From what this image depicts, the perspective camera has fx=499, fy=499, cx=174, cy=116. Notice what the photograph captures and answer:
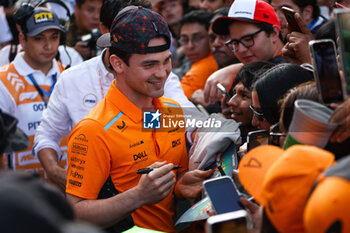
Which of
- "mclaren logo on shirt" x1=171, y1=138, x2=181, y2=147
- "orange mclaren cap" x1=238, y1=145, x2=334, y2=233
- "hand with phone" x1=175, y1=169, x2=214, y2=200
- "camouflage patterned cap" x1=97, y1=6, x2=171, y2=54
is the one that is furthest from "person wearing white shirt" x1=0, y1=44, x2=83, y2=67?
"orange mclaren cap" x1=238, y1=145, x2=334, y2=233

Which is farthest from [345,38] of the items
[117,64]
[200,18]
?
[200,18]

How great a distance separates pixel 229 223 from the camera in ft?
6.56

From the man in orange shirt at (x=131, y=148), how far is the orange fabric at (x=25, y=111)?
1863 millimetres

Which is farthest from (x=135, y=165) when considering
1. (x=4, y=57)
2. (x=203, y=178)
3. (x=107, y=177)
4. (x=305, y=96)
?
(x=4, y=57)

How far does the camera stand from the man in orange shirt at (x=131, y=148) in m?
2.83

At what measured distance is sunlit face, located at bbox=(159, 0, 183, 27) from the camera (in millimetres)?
7293

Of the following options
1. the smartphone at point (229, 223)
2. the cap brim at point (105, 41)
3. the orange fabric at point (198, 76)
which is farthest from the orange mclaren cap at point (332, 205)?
the orange fabric at point (198, 76)

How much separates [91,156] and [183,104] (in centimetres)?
A: 110

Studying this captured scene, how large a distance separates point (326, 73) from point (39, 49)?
3.67m

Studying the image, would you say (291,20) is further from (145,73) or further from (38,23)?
(38,23)

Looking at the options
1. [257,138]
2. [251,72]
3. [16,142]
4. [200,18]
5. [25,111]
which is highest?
[16,142]

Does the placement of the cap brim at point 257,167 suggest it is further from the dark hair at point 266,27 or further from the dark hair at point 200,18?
the dark hair at point 200,18

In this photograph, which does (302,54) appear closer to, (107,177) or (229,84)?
(229,84)

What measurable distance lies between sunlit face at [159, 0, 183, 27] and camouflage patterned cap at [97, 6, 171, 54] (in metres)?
4.25
